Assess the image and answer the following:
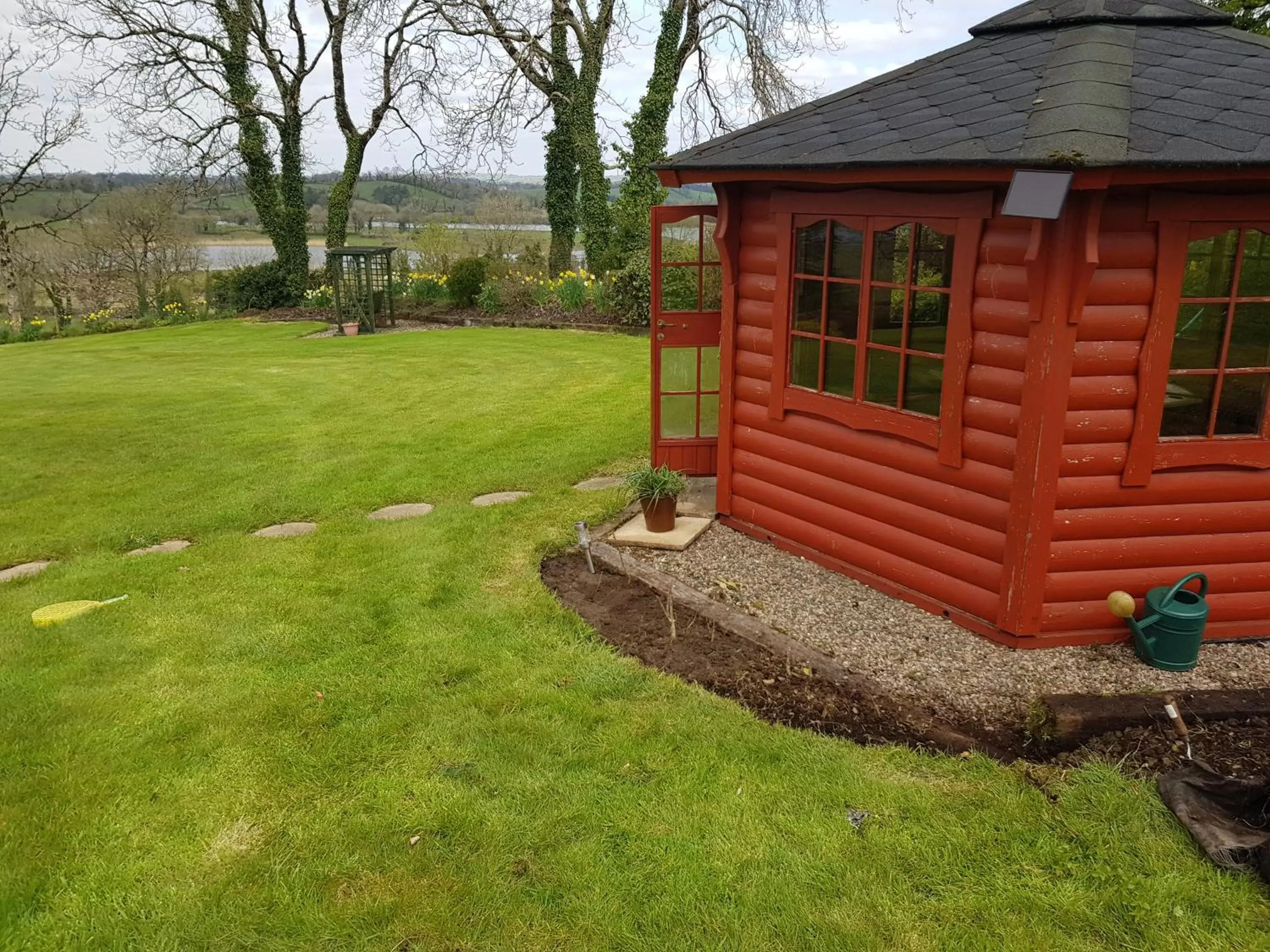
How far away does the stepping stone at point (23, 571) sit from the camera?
543 cm

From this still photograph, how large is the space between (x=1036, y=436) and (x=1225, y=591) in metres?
1.53

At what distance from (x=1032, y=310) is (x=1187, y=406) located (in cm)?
106

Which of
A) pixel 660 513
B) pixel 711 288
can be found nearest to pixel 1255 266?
pixel 711 288

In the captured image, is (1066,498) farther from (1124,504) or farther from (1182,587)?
(1182,587)

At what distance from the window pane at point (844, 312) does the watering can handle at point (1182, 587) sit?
211 centimetres

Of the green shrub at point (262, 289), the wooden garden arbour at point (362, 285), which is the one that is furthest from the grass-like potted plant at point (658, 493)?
the green shrub at point (262, 289)

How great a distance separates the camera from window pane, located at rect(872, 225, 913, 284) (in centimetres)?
460

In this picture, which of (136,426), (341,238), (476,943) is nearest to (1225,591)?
(476,943)

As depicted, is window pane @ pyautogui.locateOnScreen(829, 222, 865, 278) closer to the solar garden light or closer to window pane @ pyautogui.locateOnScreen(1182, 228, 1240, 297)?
window pane @ pyautogui.locateOnScreen(1182, 228, 1240, 297)

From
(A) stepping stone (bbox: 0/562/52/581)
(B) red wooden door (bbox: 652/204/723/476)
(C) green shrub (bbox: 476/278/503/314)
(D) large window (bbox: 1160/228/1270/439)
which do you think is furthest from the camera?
(C) green shrub (bbox: 476/278/503/314)

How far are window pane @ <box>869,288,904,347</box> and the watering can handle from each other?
73.7 inches

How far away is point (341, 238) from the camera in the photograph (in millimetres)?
22359

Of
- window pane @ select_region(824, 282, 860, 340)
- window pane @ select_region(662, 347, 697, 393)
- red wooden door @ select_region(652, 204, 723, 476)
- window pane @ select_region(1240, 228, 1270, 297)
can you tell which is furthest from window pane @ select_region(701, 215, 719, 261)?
window pane @ select_region(1240, 228, 1270, 297)

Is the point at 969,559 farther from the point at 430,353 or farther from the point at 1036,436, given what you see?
the point at 430,353
